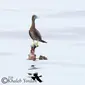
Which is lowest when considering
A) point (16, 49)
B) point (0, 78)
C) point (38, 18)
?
point (0, 78)

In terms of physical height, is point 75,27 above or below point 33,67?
above

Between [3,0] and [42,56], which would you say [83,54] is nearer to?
[42,56]

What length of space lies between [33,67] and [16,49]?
0.14 metres

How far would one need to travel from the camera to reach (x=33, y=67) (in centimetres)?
229

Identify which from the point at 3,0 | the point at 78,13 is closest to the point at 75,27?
the point at 78,13

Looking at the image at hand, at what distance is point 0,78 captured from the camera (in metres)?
2.25

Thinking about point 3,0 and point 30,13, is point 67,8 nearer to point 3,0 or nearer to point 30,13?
point 30,13

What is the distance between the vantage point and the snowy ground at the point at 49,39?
2277mm

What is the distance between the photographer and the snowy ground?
228 centimetres

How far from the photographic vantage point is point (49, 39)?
2.34 metres

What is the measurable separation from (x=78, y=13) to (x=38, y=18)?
225 mm

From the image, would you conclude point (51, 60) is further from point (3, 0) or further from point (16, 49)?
point (3, 0)

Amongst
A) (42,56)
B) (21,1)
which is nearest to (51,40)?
(42,56)

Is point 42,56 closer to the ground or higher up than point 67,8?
closer to the ground
